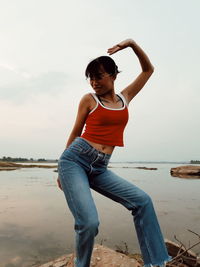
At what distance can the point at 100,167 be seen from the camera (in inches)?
107

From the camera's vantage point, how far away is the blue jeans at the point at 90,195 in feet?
7.96

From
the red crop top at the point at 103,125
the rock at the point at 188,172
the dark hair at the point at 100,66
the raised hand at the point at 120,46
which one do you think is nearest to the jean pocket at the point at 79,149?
the red crop top at the point at 103,125

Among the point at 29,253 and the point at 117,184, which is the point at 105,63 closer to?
the point at 117,184

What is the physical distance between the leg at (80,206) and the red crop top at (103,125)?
358 mm

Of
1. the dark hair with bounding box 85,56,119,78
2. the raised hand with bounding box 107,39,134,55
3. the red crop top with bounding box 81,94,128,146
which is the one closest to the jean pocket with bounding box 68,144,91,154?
the red crop top with bounding box 81,94,128,146

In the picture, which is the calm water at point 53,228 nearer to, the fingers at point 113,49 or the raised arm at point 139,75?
the raised arm at point 139,75

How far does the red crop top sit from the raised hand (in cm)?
54

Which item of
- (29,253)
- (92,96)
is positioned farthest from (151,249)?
(29,253)

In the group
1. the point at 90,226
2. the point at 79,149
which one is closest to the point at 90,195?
the point at 90,226

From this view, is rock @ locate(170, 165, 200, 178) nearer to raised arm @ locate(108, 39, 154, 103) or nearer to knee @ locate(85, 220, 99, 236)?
raised arm @ locate(108, 39, 154, 103)

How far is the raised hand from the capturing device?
2789mm

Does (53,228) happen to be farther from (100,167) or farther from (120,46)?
(120,46)

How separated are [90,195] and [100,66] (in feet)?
4.40

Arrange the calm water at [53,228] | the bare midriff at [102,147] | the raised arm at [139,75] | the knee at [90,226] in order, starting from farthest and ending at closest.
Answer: the calm water at [53,228] < the raised arm at [139,75] < the bare midriff at [102,147] < the knee at [90,226]
